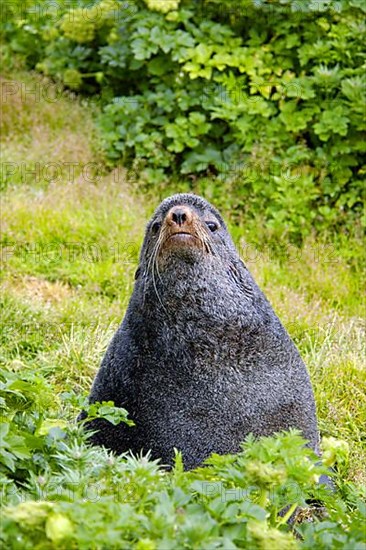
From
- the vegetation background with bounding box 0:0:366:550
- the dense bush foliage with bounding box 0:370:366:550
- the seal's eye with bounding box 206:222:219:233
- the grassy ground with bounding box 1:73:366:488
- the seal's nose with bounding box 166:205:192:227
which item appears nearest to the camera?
the dense bush foliage with bounding box 0:370:366:550

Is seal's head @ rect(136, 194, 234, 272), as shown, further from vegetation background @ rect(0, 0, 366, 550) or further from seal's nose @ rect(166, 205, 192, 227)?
vegetation background @ rect(0, 0, 366, 550)

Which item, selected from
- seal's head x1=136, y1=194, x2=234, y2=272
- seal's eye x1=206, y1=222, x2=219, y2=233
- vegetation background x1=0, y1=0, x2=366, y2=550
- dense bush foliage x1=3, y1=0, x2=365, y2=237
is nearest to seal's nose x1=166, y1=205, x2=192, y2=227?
seal's head x1=136, y1=194, x2=234, y2=272

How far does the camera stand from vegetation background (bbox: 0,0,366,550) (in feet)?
22.6

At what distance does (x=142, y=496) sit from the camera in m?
2.65

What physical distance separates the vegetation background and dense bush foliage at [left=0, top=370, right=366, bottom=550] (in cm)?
205

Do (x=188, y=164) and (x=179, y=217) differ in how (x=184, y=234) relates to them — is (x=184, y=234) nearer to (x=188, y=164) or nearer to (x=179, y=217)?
(x=179, y=217)

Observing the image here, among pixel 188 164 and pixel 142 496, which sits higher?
pixel 142 496

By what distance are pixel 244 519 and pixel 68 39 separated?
910 centimetres

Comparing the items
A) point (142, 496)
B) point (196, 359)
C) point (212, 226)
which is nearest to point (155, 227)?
point (212, 226)

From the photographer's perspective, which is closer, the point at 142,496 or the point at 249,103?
the point at 142,496

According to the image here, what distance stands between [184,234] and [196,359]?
577mm

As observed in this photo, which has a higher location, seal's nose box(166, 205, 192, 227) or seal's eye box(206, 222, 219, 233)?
seal's nose box(166, 205, 192, 227)

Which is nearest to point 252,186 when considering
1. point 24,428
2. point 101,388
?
point 101,388

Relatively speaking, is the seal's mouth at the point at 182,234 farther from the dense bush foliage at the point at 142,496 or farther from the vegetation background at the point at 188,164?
the dense bush foliage at the point at 142,496
